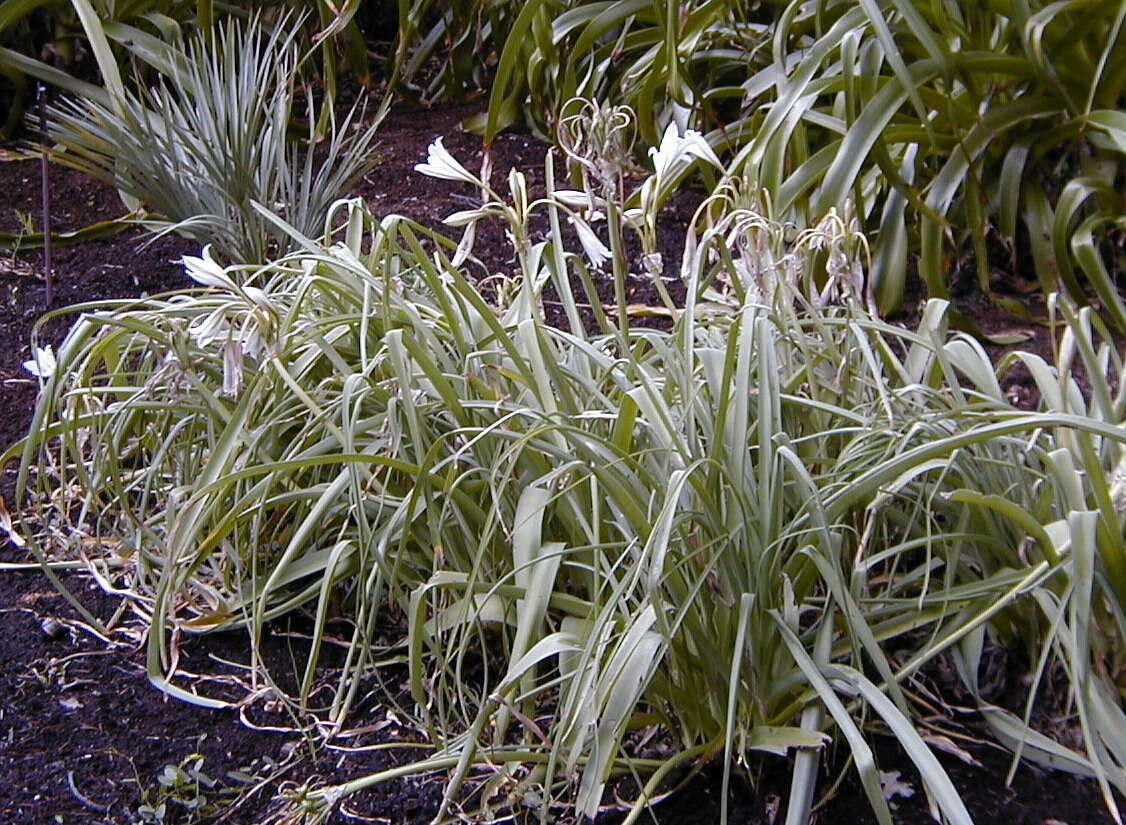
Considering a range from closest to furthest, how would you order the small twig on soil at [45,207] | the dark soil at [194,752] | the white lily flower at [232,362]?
the dark soil at [194,752]
the white lily flower at [232,362]
the small twig on soil at [45,207]

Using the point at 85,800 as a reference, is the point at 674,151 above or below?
above

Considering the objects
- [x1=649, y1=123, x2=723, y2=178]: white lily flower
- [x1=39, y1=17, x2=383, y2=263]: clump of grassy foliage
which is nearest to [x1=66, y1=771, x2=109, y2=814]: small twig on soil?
[x1=649, y1=123, x2=723, y2=178]: white lily flower

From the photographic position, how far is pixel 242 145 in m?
2.87

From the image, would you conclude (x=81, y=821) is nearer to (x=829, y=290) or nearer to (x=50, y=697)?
(x=50, y=697)

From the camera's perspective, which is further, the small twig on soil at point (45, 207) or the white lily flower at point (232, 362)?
the small twig on soil at point (45, 207)

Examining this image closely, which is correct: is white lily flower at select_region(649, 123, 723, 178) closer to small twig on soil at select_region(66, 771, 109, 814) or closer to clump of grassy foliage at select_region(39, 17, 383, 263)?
small twig on soil at select_region(66, 771, 109, 814)

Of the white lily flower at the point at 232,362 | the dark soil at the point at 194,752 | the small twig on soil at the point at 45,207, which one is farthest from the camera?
the small twig on soil at the point at 45,207

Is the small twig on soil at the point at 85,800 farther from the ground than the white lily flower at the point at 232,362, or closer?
closer

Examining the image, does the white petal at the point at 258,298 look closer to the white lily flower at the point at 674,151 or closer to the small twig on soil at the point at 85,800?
the white lily flower at the point at 674,151

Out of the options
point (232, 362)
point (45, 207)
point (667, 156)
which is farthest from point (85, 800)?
point (45, 207)

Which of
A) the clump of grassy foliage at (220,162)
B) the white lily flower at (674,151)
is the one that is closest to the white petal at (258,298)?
the white lily flower at (674,151)

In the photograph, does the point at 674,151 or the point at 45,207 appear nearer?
the point at 674,151

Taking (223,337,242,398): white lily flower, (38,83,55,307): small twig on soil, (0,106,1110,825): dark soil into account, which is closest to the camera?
(0,106,1110,825): dark soil

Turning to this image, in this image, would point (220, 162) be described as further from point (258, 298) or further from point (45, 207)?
point (258, 298)
